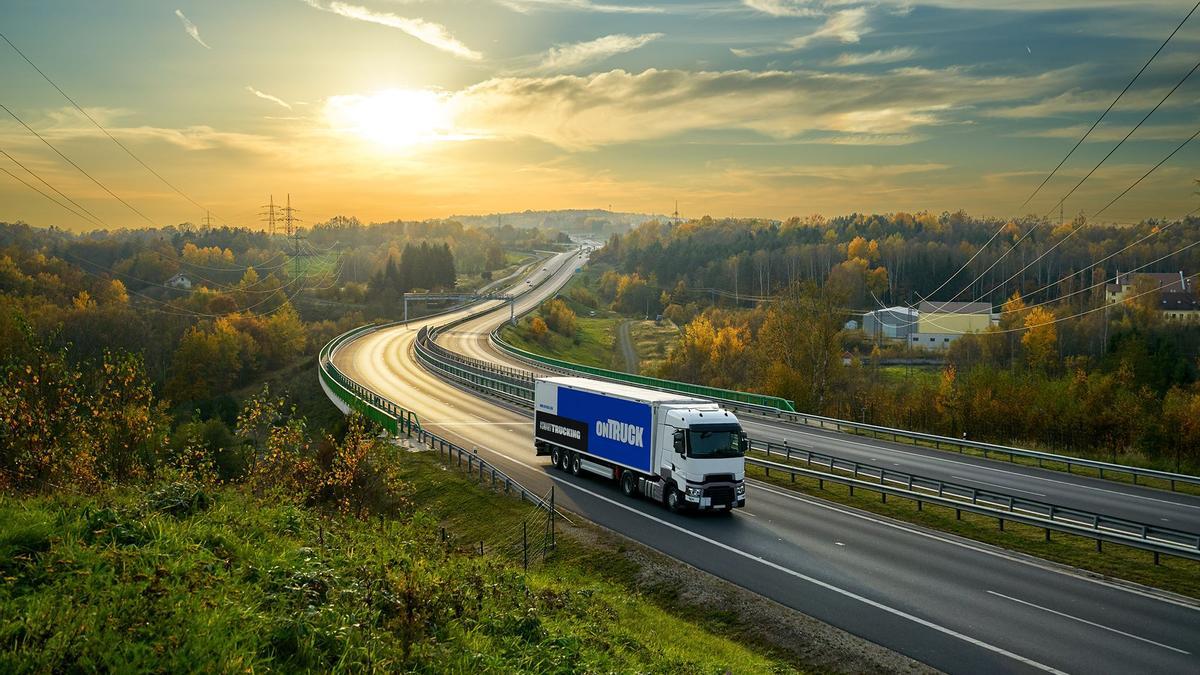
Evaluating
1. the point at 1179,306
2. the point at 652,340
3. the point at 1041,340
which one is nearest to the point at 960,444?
the point at 1041,340

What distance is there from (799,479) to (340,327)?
4820 inches

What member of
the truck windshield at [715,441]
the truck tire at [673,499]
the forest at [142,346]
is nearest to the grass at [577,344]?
the forest at [142,346]

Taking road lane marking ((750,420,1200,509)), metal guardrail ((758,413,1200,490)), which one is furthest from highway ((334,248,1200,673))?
metal guardrail ((758,413,1200,490))

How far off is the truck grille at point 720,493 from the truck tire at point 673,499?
3.78 feet

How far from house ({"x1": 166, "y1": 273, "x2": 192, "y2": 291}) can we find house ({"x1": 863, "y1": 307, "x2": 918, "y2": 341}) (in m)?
144

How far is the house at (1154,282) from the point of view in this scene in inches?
5330

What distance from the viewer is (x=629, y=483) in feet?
104

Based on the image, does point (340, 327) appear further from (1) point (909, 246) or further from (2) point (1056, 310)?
(1) point (909, 246)

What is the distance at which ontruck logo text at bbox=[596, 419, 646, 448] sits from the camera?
30.7m

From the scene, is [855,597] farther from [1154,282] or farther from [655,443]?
[1154,282]

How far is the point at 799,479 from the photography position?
3550 centimetres

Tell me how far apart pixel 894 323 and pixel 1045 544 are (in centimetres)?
13080

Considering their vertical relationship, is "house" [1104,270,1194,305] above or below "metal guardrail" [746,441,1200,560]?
above

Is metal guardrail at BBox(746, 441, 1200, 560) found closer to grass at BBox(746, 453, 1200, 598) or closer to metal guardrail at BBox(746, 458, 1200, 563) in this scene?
metal guardrail at BBox(746, 458, 1200, 563)
